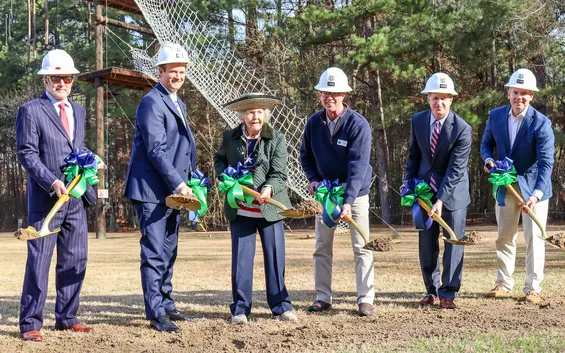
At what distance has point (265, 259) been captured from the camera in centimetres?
636

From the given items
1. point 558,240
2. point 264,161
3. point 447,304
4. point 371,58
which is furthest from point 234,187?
point 371,58

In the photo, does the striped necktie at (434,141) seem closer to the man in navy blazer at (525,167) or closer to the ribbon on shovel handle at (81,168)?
the man in navy blazer at (525,167)

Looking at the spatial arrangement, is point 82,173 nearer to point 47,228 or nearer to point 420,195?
point 47,228

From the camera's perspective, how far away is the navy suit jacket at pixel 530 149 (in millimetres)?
7039

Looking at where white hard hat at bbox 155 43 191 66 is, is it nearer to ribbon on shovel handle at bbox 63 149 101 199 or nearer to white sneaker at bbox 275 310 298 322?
ribbon on shovel handle at bbox 63 149 101 199

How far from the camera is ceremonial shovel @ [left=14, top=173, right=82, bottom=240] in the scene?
5.37m

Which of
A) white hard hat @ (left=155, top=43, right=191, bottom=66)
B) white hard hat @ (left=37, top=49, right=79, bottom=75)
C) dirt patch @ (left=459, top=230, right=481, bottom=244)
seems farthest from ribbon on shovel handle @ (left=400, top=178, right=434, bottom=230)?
white hard hat @ (left=37, top=49, right=79, bottom=75)

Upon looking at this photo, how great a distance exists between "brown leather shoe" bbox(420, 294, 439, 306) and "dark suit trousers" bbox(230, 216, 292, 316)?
1483mm

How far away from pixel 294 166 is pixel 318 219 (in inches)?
439

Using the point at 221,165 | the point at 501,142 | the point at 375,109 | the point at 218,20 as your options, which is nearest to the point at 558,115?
the point at 375,109

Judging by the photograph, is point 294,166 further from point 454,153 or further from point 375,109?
point 454,153

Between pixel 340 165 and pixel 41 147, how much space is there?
8.80ft

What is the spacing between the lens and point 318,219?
683 cm

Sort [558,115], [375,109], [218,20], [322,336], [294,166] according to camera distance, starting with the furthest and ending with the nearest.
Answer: [558,115], [218,20], [375,109], [294,166], [322,336]
